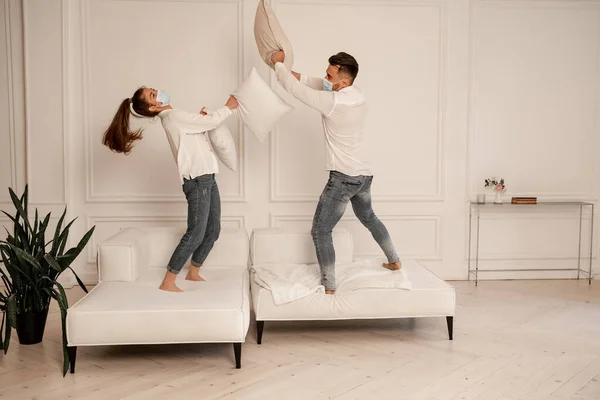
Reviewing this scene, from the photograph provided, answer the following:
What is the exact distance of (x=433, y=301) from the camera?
415 cm

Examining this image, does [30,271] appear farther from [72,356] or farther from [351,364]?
[351,364]

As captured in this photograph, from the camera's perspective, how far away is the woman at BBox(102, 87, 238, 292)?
4.12 metres

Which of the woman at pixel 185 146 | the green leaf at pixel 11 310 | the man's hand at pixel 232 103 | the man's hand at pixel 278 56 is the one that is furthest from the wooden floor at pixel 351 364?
the man's hand at pixel 278 56

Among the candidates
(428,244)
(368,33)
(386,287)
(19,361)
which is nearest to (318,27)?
(368,33)

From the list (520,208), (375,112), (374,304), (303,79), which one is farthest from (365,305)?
(520,208)

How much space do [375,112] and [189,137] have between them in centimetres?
219

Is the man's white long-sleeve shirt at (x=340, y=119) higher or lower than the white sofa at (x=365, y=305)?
higher

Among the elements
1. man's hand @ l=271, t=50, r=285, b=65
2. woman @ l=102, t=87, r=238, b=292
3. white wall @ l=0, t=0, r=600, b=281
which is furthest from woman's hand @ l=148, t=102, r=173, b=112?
white wall @ l=0, t=0, r=600, b=281

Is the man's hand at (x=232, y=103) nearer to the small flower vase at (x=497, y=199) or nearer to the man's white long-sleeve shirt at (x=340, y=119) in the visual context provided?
the man's white long-sleeve shirt at (x=340, y=119)

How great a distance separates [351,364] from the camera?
12.4ft

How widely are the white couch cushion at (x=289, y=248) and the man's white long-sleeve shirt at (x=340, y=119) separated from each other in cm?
62

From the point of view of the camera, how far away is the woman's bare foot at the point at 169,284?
4016mm

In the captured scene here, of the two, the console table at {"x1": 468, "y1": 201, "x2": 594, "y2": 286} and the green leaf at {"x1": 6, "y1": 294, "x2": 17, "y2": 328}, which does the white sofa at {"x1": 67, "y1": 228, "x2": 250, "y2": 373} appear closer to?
the green leaf at {"x1": 6, "y1": 294, "x2": 17, "y2": 328}

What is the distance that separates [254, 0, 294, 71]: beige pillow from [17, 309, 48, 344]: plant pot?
2185 mm
